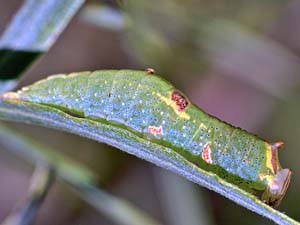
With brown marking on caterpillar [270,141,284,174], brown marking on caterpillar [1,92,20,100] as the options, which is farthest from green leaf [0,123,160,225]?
brown marking on caterpillar [270,141,284,174]

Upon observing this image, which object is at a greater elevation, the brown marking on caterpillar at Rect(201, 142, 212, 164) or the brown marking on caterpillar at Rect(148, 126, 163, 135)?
the brown marking on caterpillar at Rect(201, 142, 212, 164)

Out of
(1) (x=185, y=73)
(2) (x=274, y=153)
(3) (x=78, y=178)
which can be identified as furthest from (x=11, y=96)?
(1) (x=185, y=73)

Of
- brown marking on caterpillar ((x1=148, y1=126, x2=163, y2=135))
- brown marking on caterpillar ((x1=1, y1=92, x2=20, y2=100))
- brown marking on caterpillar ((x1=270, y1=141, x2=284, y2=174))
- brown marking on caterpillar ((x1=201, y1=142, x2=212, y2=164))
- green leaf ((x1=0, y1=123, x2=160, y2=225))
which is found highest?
brown marking on caterpillar ((x1=270, y1=141, x2=284, y2=174))

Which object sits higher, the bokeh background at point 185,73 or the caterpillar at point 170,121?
the caterpillar at point 170,121

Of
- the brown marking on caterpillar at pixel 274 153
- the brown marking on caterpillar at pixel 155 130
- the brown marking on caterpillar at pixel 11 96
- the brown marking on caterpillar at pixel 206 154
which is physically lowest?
the brown marking on caterpillar at pixel 11 96

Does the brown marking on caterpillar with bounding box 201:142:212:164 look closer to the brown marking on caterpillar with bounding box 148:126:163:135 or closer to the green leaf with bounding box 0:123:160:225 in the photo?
the brown marking on caterpillar with bounding box 148:126:163:135

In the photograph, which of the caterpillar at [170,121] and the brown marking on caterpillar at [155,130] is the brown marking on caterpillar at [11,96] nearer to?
the caterpillar at [170,121]

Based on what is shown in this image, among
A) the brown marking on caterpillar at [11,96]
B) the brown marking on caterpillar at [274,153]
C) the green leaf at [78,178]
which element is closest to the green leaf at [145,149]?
the brown marking on caterpillar at [11,96]
